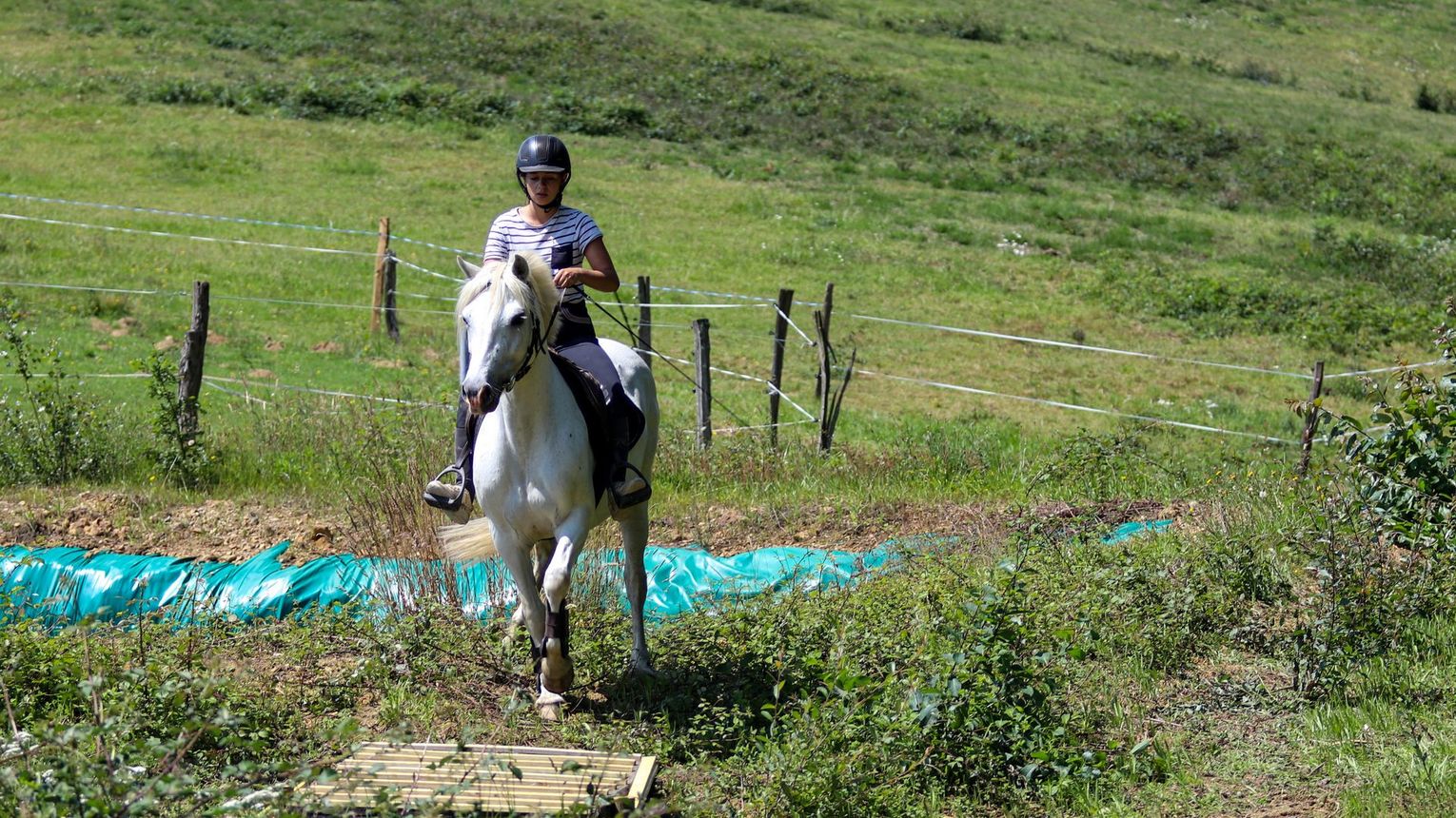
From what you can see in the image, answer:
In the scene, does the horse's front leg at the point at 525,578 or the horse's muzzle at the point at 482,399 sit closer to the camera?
the horse's muzzle at the point at 482,399

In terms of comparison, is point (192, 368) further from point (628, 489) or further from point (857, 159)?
point (857, 159)

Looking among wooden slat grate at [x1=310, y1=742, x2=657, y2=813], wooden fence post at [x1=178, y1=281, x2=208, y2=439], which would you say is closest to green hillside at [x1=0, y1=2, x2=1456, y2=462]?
wooden fence post at [x1=178, y1=281, x2=208, y2=439]

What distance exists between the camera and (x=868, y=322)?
20000 mm

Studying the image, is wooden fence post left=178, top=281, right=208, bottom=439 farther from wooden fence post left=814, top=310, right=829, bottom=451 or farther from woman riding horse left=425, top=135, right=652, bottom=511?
wooden fence post left=814, top=310, right=829, bottom=451

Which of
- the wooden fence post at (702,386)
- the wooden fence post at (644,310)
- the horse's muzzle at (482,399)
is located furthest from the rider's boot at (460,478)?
the wooden fence post at (644,310)

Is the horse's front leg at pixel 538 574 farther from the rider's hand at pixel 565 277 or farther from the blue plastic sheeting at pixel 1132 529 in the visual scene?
the blue plastic sheeting at pixel 1132 529

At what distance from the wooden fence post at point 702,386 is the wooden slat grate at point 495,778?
6827mm

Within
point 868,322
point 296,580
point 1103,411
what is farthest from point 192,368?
point 868,322

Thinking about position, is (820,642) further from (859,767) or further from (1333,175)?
(1333,175)

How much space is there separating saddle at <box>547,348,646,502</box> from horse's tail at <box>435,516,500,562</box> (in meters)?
0.64

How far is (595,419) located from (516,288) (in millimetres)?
893

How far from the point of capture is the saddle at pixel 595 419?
650 centimetres

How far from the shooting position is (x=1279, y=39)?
157 ft

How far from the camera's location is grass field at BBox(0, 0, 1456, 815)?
595 centimetres
